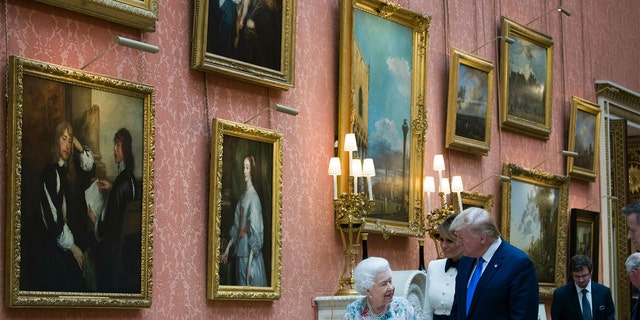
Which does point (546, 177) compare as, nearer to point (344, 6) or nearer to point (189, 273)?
point (344, 6)

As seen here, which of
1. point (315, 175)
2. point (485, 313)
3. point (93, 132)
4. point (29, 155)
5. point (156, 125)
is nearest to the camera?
point (485, 313)

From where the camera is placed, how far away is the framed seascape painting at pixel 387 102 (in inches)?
525

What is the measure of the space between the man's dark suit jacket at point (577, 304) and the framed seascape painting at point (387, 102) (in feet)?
6.58

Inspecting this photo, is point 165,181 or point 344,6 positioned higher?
point 344,6

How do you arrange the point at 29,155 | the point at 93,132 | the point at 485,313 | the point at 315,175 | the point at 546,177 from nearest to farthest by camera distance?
the point at 485,313
the point at 29,155
the point at 93,132
the point at 315,175
the point at 546,177

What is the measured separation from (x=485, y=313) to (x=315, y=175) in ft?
17.0

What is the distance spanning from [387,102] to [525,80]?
4339 mm

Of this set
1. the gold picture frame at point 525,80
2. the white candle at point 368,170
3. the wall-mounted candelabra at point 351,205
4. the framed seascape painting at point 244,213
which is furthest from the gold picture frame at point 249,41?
the gold picture frame at point 525,80

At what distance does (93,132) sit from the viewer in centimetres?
1005

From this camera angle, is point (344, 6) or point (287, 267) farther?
point (344, 6)

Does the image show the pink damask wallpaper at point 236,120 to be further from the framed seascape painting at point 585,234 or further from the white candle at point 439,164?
the framed seascape painting at point 585,234

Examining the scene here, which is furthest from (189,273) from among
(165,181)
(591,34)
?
(591,34)

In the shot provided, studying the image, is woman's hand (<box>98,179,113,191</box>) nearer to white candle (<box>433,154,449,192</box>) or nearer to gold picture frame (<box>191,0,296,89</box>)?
gold picture frame (<box>191,0,296,89</box>)

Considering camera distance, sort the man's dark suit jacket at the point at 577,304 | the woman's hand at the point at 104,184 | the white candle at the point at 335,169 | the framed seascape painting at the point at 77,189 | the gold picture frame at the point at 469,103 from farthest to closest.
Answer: the gold picture frame at the point at 469,103
the man's dark suit jacket at the point at 577,304
the white candle at the point at 335,169
the woman's hand at the point at 104,184
the framed seascape painting at the point at 77,189
